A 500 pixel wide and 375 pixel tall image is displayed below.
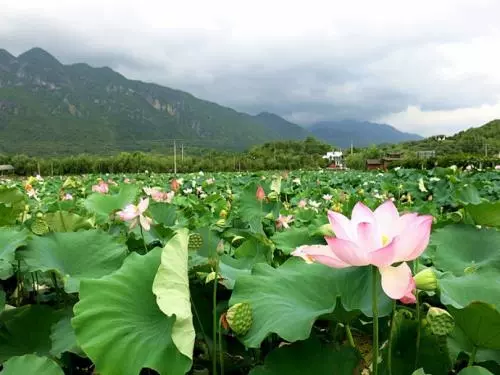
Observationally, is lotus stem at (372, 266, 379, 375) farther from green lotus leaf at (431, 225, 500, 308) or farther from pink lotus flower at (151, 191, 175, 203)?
pink lotus flower at (151, 191, 175, 203)

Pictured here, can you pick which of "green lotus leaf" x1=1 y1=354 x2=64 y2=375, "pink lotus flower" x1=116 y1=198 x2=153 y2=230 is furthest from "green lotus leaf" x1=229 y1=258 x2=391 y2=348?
"pink lotus flower" x1=116 y1=198 x2=153 y2=230

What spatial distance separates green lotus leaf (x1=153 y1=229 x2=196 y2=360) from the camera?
0.61 metres

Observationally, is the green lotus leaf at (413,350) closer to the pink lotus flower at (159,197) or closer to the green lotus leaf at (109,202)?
the green lotus leaf at (109,202)

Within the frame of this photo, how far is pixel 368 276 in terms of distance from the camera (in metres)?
0.71

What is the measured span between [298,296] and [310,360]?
0.36 feet

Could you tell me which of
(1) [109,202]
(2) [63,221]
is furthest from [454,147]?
(2) [63,221]

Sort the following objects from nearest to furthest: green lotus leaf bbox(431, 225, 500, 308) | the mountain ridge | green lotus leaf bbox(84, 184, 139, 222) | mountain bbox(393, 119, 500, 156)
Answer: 1. green lotus leaf bbox(431, 225, 500, 308)
2. green lotus leaf bbox(84, 184, 139, 222)
3. mountain bbox(393, 119, 500, 156)
4. the mountain ridge

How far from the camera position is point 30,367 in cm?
64

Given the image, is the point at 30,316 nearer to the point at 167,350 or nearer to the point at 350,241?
the point at 167,350

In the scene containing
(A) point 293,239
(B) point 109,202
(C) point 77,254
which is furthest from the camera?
(B) point 109,202

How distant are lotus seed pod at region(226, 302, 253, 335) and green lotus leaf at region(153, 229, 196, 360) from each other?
0.06 m

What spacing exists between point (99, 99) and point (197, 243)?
16622 centimetres

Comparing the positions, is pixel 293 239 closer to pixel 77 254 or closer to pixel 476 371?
pixel 77 254

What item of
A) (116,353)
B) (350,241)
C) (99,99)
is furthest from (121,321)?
(99,99)
